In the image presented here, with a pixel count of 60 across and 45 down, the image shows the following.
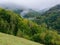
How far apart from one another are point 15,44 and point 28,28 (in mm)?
54704

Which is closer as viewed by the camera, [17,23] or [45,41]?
[45,41]

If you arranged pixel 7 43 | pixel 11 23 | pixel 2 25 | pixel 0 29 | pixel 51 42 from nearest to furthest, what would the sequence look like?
pixel 7 43, pixel 51 42, pixel 0 29, pixel 2 25, pixel 11 23

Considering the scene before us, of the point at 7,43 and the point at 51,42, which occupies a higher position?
the point at 7,43

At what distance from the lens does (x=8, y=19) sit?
81.1m

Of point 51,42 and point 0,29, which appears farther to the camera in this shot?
point 0,29

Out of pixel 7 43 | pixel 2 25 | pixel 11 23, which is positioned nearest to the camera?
pixel 7 43

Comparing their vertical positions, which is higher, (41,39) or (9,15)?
(9,15)

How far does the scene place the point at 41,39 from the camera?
189 ft

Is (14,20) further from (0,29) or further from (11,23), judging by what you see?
(0,29)

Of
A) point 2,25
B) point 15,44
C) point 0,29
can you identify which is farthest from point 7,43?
point 2,25

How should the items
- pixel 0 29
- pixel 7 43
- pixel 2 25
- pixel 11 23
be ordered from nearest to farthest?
pixel 7 43 < pixel 0 29 < pixel 2 25 < pixel 11 23

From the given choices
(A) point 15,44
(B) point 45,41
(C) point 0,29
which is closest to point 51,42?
(B) point 45,41

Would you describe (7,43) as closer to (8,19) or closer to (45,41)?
(45,41)

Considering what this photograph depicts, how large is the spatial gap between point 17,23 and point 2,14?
260 inches
